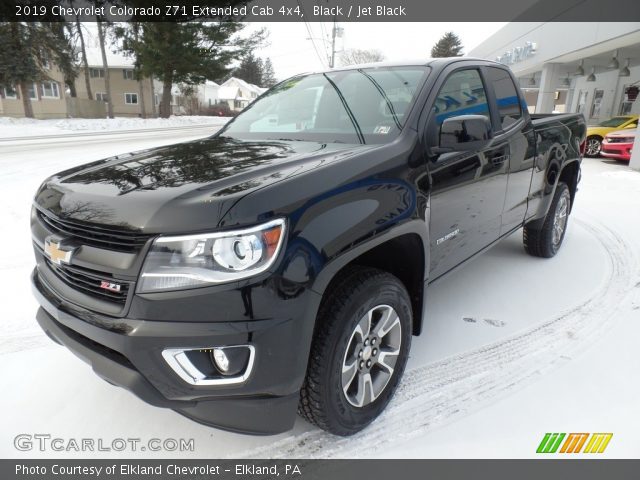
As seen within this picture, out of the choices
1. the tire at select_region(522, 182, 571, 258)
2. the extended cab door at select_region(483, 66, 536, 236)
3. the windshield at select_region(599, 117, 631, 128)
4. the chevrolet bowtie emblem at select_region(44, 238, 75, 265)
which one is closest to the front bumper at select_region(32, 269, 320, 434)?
the chevrolet bowtie emblem at select_region(44, 238, 75, 265)

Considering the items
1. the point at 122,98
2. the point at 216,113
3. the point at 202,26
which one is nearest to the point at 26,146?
the point at 202,26

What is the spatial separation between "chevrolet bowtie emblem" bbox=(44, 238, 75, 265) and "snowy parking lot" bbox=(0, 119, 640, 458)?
91 cm

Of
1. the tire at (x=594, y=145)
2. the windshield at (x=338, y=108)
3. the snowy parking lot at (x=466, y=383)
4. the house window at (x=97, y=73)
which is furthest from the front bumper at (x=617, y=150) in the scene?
the house window at (x=97, y=73)

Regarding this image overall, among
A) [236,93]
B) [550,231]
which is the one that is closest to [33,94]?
[236,93]

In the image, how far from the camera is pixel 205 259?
5.23ft

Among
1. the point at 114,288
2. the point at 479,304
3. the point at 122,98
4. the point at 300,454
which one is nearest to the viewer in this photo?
the point at 114,288

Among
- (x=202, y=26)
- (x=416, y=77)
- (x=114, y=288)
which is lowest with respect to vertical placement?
(x=114, y=288)

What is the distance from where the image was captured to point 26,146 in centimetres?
1284

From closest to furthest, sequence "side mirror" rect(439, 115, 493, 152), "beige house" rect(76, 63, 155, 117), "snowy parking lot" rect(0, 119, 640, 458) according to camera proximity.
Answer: "snowy parking lot" rect(0, 119, 640, 458), "side mirror" rect(439, 115, 493, 152), "beige house" rect(76, 63, 155, 117)

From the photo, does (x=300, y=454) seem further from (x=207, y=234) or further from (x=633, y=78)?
(x=633, y=78)

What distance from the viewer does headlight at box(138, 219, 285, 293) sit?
5.21 ft

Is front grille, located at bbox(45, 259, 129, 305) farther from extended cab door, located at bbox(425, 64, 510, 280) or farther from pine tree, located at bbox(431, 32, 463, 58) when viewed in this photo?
pine tree, located at bbox(431, 32, 463, 58)

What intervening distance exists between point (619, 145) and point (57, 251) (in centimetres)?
1483

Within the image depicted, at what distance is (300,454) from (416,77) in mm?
2268
